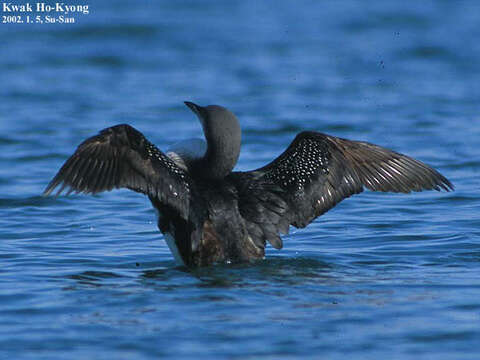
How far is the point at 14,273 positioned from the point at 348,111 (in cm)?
836

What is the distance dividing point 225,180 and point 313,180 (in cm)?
67

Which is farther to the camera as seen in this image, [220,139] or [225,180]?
[225,180]

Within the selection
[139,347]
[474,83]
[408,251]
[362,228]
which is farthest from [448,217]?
[474,83]

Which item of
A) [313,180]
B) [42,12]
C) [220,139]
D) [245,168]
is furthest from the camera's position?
[42,12]

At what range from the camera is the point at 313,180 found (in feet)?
23.4

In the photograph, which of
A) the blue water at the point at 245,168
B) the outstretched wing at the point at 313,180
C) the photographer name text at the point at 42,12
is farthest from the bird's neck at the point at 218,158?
the photographer name text at the point at 42,12

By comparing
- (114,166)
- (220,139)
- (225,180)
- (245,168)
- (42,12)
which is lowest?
(245,168)

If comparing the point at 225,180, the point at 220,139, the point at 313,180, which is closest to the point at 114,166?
the point at 220,139

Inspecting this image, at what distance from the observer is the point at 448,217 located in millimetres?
8664

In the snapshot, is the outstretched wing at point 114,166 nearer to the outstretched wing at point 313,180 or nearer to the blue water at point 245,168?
the blue water at point 245,168

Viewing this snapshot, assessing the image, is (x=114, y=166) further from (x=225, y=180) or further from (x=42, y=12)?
(x=42, y=12)

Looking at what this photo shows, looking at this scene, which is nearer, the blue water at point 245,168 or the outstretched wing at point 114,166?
the blue water at point 245,168

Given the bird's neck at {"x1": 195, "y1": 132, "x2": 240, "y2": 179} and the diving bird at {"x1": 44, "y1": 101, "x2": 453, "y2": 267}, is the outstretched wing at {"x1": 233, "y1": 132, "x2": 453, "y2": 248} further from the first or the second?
the bird's neck at {"x1": 195, "y1": 132, "x2": 240, "y2": 179}

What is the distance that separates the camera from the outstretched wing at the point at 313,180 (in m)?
6.95
